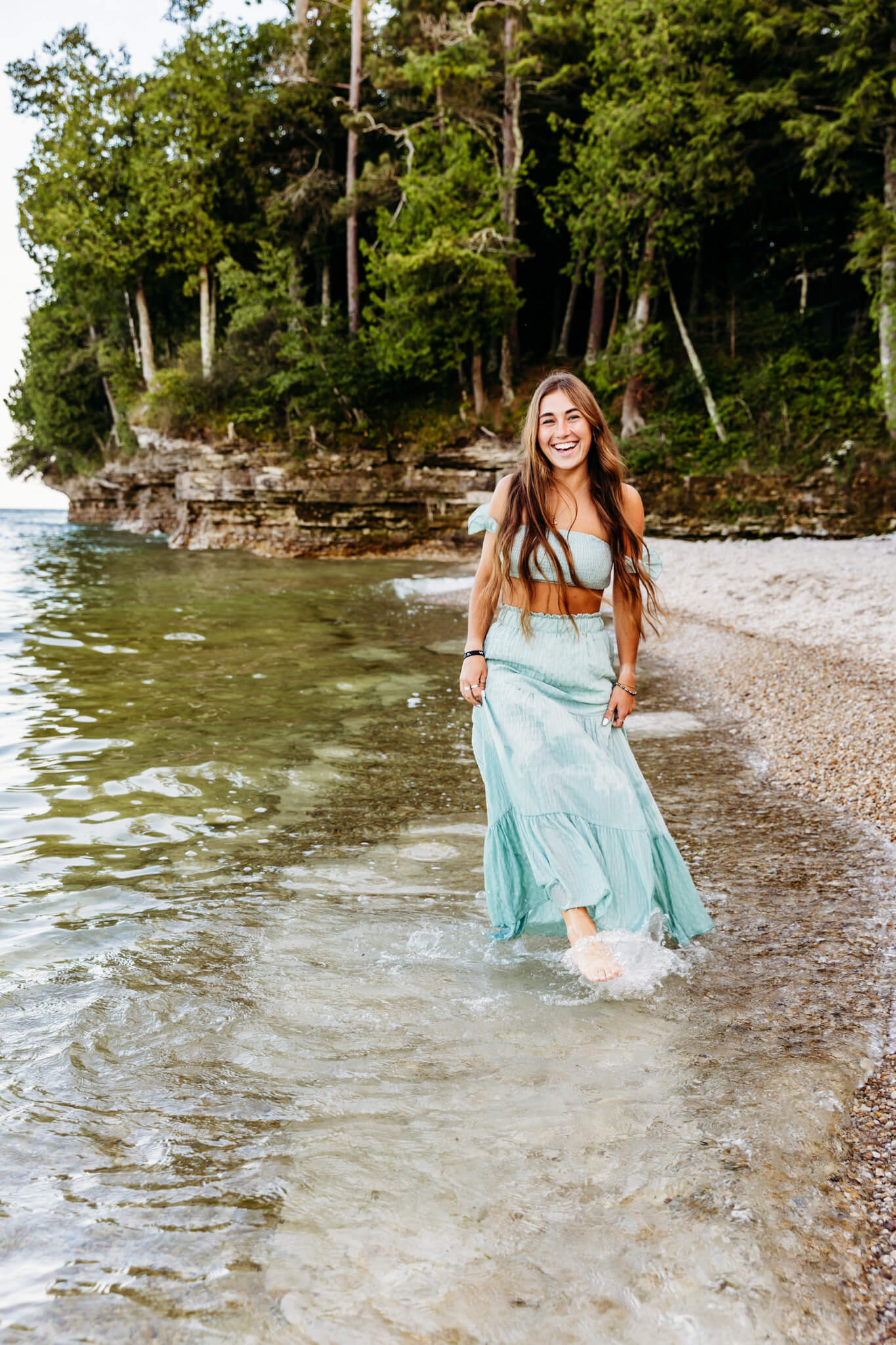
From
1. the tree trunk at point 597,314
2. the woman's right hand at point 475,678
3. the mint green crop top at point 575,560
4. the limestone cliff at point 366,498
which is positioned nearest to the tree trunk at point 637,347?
the tree trunk at point 597,314

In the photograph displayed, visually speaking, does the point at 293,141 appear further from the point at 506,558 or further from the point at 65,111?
the point at 506,558

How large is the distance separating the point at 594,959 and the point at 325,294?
29847 mm

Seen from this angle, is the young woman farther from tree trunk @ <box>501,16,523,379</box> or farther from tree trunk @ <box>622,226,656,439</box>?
tree trunk @ <box>501,16,523,379</box>

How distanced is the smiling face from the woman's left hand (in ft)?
2.88

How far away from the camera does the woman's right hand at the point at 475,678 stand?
3326 mm

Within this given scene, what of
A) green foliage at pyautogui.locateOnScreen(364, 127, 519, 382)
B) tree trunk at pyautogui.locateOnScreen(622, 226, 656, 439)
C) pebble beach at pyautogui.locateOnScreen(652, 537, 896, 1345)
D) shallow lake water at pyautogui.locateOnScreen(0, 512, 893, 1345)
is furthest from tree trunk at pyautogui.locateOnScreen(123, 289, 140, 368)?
shallow lake water at pyautogui.locateOnScreen(0, 512, 893, 1345)

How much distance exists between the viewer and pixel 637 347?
21.6 meters

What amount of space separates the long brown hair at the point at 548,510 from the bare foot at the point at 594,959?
1.14m

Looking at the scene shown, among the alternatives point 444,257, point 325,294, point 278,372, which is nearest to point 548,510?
point 444,257

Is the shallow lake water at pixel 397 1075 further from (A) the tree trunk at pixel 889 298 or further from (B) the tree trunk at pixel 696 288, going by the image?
(B) the tree trunk at pixel 696 288

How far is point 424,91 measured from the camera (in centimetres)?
2320

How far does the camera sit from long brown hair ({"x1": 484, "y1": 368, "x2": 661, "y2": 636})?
3.16 metres

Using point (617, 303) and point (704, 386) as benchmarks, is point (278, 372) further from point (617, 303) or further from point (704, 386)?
point (704, 386)

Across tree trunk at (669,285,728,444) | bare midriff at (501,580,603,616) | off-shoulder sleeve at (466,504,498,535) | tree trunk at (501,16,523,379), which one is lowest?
bare midriff at (501,580,603,616)
